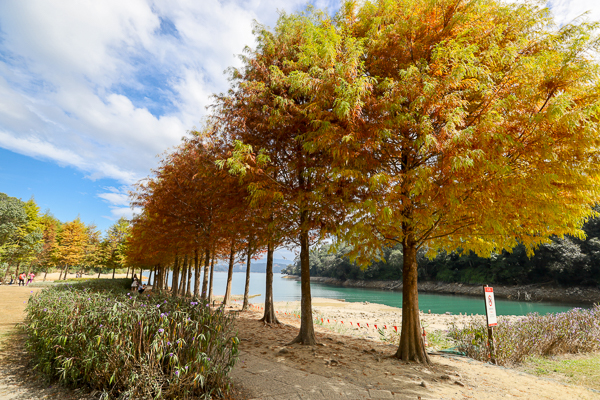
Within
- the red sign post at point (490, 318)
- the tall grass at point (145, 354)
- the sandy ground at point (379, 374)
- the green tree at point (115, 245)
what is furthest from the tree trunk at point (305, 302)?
the green tree at point (115, 245)

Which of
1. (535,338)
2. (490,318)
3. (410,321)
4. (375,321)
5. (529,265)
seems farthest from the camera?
(529,265)

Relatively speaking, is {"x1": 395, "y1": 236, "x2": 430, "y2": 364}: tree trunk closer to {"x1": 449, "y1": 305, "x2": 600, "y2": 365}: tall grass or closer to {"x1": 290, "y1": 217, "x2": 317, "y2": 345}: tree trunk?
{"x1": 449, "y1": 305, "x2": 600, "y2": 365}: tall grass

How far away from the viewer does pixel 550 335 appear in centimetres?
805

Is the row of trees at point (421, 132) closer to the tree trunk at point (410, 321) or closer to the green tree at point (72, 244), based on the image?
the tree trunk at point (410, 321)

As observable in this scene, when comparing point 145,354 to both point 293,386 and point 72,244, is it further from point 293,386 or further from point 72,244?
point 72,244

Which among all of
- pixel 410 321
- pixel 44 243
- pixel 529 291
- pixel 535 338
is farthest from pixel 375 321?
pixel 44 243

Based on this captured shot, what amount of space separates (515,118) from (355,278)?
7840cm

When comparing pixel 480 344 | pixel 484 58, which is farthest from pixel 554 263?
pixel 484 58

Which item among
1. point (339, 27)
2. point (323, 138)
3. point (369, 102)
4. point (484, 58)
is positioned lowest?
point (323, 138)

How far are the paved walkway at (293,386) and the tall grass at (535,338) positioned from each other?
4.20 metres

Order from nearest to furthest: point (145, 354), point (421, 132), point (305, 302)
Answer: point (145, 354) < point (421, 132) < point (305, 302)

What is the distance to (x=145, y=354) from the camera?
382 centimetres

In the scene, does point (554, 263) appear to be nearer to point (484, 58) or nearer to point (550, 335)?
point (550, 335)

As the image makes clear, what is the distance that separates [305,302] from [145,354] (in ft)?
16.3
